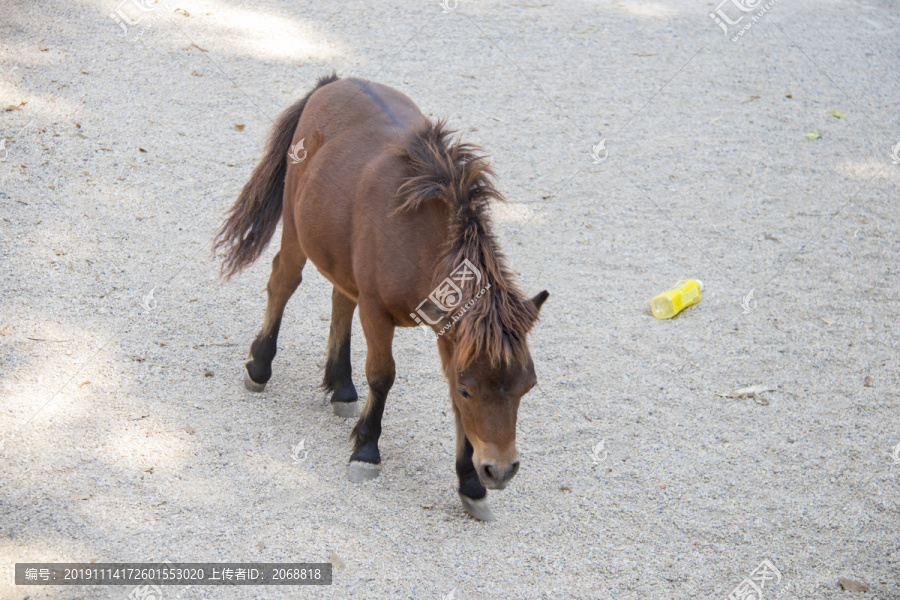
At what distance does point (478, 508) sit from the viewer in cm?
391

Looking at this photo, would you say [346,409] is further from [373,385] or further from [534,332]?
[534,332]

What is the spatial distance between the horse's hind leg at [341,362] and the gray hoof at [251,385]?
449 mm

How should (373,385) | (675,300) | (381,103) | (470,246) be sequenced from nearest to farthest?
(470,246)
(373,385)
(381,103)
(675,300)

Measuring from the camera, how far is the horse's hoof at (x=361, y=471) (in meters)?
4.09

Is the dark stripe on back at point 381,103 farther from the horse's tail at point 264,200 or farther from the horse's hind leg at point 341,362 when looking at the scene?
the horse's hind leg at point 341,362

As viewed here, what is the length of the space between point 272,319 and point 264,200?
81cm

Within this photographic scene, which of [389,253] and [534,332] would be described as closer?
[389,253]

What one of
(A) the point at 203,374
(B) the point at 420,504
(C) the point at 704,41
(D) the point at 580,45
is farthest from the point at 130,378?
(C) the point at 704,41

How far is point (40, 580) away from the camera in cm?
314

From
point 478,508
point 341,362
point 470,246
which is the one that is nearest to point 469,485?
point 478,508

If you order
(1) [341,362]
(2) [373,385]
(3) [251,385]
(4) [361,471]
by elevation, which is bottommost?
(3) [251,385]

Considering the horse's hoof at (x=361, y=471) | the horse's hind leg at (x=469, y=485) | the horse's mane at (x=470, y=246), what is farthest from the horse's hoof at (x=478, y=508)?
the horse's mane at (x=470, y=246)

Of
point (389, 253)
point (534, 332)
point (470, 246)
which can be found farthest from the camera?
point (534, 332)

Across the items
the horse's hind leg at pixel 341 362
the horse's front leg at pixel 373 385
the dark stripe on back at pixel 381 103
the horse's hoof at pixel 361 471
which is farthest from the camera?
the horse's hind leg at pixel 341 362
